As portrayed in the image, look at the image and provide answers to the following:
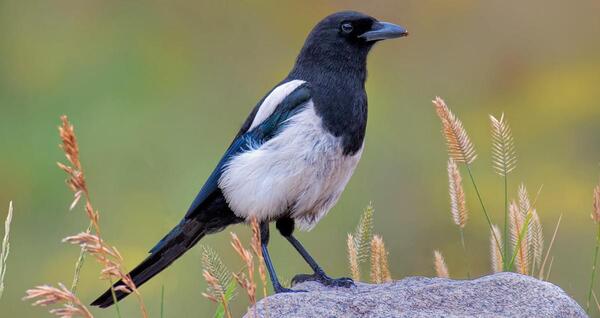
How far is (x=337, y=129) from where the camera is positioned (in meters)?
4.08

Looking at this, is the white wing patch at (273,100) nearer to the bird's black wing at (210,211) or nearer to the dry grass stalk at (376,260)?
the bird's black wing at (210,211)

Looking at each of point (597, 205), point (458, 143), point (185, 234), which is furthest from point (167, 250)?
point (597, 205)

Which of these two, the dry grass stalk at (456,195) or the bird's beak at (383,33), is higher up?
Answer: the bird's beak at (383,33)

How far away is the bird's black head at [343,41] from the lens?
171 inches

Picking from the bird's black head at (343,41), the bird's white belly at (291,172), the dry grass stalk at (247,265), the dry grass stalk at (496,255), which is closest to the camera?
the dry grass stalk at (247,265)

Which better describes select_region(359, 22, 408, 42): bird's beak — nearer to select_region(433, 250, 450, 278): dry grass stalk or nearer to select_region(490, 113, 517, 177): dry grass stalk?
select_region(490, 113, 517, 177): dry grass stalk

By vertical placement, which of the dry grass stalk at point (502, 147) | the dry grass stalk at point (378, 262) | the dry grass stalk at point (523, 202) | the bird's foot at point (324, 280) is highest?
the dry grass stalk at point (502, 147)

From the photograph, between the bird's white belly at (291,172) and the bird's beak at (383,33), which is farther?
the bird's beak at (383,33)

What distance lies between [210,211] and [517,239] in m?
1.44

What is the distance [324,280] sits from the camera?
13.9ft

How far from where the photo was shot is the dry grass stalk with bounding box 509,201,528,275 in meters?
3.52

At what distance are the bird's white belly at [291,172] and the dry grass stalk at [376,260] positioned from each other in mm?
595

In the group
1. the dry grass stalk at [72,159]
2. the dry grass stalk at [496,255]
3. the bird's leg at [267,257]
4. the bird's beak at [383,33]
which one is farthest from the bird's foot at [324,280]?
the dry grass stalk at [72,159]

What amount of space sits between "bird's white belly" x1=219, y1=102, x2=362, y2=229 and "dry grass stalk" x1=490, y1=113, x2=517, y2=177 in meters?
0.69
